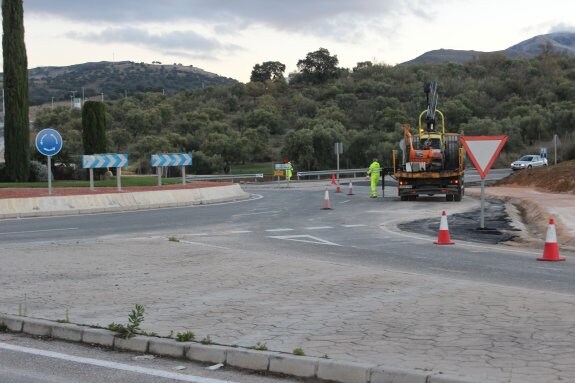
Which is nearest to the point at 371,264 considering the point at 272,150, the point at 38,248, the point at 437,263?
the point at 437,263

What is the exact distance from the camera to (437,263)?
12.5m

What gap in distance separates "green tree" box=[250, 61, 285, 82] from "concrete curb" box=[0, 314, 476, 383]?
144 meters

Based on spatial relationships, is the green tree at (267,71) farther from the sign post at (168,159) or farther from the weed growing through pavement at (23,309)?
the weed growing through pavement at (23,309)

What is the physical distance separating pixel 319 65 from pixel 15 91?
104246 mm

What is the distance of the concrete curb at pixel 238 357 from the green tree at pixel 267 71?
14352 cm

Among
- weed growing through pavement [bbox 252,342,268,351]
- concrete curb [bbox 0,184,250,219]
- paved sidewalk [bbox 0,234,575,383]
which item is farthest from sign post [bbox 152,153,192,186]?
weed growing through pavement [bbox 252,342,268,351]

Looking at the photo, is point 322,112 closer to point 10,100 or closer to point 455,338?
point 10,100

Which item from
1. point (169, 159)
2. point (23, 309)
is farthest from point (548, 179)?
point (23, 309)

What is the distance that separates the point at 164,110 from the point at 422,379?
93.3 meters

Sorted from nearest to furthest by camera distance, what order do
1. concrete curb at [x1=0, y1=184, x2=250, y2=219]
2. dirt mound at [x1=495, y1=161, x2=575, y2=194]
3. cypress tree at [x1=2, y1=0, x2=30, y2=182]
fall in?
concrete curb at [x1=0, y1=184, x2=250, y2=219]
dirt mound at [x1=495, y1=161, x2=575, y2=194]
cypress tree at [x1=2, y1=0, x2=30, y2=182]

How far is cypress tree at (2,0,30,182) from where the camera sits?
35781 millimetres

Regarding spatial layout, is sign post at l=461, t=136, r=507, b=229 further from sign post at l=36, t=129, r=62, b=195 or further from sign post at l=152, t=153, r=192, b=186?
sign post at l=152, t=153, r=192, b=186

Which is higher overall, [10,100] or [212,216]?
[10,100]

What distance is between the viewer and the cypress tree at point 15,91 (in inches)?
1409
